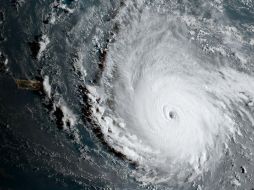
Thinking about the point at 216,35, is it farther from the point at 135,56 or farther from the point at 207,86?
the point at 135,56

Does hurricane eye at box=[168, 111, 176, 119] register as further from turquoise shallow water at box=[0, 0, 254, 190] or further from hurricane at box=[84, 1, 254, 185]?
turquoise shallow water at box=[0, 0, 254, 190]

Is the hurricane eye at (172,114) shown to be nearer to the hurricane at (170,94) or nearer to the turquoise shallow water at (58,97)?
the hurricane at (170,94)

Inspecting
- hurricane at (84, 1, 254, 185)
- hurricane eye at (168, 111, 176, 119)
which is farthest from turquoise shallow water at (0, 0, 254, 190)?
hurricane eye at (168, 111, 176, 119)

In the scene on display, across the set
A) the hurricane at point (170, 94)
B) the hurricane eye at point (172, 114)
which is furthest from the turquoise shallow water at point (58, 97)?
the hurricane eye at point (172, 114)

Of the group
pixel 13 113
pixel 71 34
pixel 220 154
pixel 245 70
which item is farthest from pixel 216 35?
pixel 13 113

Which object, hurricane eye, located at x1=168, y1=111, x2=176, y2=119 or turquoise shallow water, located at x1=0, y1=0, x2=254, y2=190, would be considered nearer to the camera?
turquoise shallow water, located at x1=0, y1=0, x2=254, y2=190

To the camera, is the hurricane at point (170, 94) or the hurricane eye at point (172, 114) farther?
the hurricane eye at point (172, 114)

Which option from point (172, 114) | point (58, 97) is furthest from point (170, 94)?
point (58, 97)
